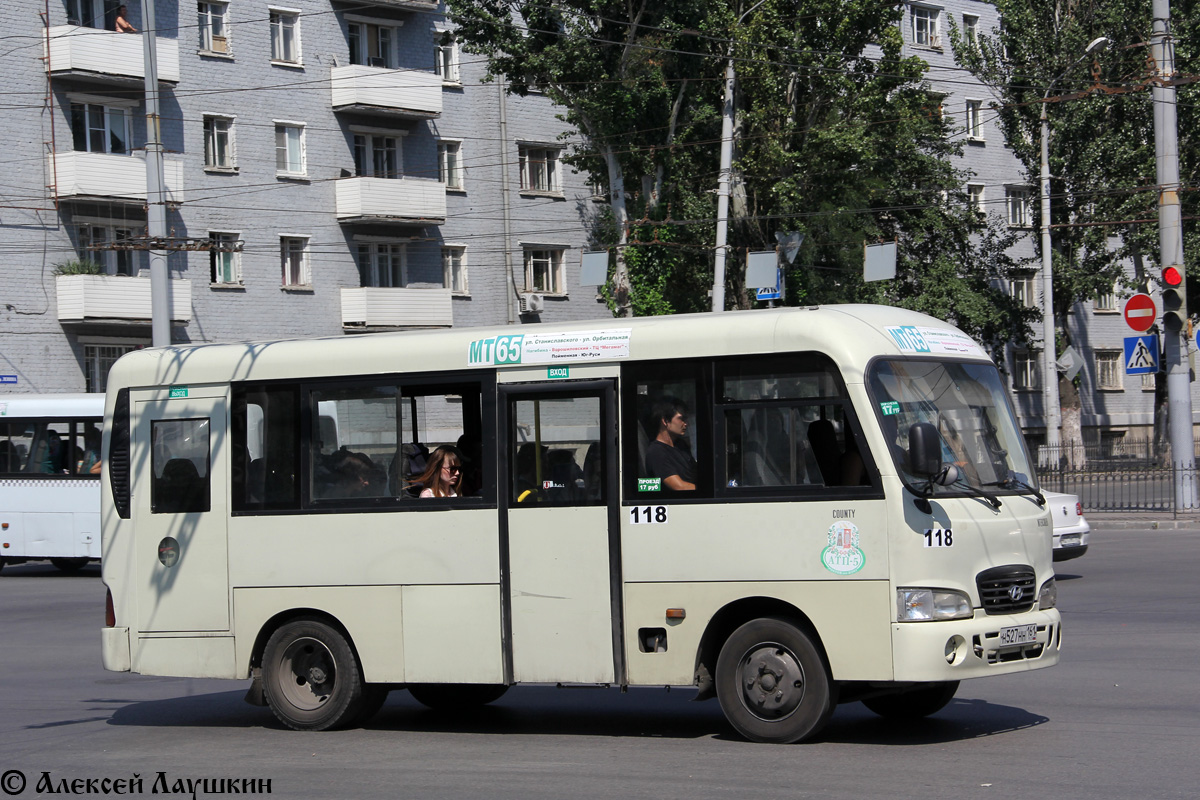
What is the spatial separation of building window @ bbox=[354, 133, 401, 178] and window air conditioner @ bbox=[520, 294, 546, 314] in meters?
5.46

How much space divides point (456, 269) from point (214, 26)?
1038 centimetres

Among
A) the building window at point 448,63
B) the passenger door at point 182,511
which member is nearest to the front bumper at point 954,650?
the passenger door at point 182,511

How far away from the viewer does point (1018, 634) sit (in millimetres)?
8500

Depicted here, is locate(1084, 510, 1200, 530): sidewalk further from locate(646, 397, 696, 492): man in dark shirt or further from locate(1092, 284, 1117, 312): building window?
locate(1092, 284, 1117, 312): building window

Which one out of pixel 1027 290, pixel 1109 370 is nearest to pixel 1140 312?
pixel 1027 290

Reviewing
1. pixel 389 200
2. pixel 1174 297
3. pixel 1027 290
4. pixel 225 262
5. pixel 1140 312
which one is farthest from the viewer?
pixel 1027 290

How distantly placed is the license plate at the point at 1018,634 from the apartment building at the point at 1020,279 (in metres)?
47.6

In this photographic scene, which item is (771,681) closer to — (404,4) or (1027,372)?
(404,4)

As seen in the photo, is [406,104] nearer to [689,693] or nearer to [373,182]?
[373,182]

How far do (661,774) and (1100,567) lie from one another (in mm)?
13544

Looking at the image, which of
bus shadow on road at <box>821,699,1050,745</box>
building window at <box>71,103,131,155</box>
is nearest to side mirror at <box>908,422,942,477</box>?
bus shadow on road at <box>821,699,1050,745</box>

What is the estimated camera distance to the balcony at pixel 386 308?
1724 inches

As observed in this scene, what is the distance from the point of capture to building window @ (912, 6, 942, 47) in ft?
188

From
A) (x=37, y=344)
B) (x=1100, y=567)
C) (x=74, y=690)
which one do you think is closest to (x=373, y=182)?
(x=37, y=344)
